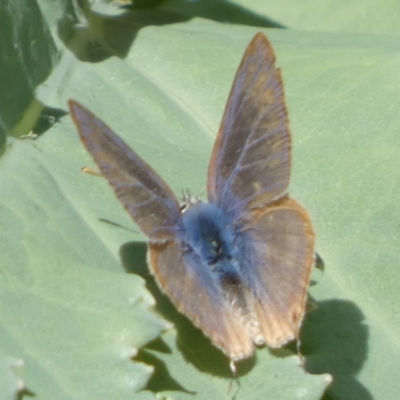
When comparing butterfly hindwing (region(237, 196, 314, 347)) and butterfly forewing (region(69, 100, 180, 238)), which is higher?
butterfly forewing (region(69, 100, 180, 238))

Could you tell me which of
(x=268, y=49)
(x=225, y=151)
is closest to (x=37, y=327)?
(x=225, y=151)

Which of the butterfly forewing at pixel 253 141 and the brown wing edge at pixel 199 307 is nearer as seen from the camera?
the brown wing edge at pixel 199 307

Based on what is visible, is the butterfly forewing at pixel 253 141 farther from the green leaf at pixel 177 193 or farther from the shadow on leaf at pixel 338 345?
the shadow on leaf at pixel 338 345

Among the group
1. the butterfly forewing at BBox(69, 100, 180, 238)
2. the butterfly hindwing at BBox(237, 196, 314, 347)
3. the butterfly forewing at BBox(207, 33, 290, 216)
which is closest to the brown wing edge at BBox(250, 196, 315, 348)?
the butterfly hindwing at BBox(237, 196, 314, 347)

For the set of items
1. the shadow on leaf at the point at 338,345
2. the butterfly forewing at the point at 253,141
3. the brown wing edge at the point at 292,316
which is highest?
the butterfly forewing at the point at 253,141

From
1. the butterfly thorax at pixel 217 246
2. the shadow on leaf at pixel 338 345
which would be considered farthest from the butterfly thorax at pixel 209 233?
the shadow on leaf at pixel 338 345

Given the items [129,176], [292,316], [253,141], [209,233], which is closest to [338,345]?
[292,316]

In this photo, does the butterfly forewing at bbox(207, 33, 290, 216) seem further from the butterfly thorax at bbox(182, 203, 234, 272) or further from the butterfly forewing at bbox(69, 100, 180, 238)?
the butterfly forewing at bbox(69, 100, 180, 238)
